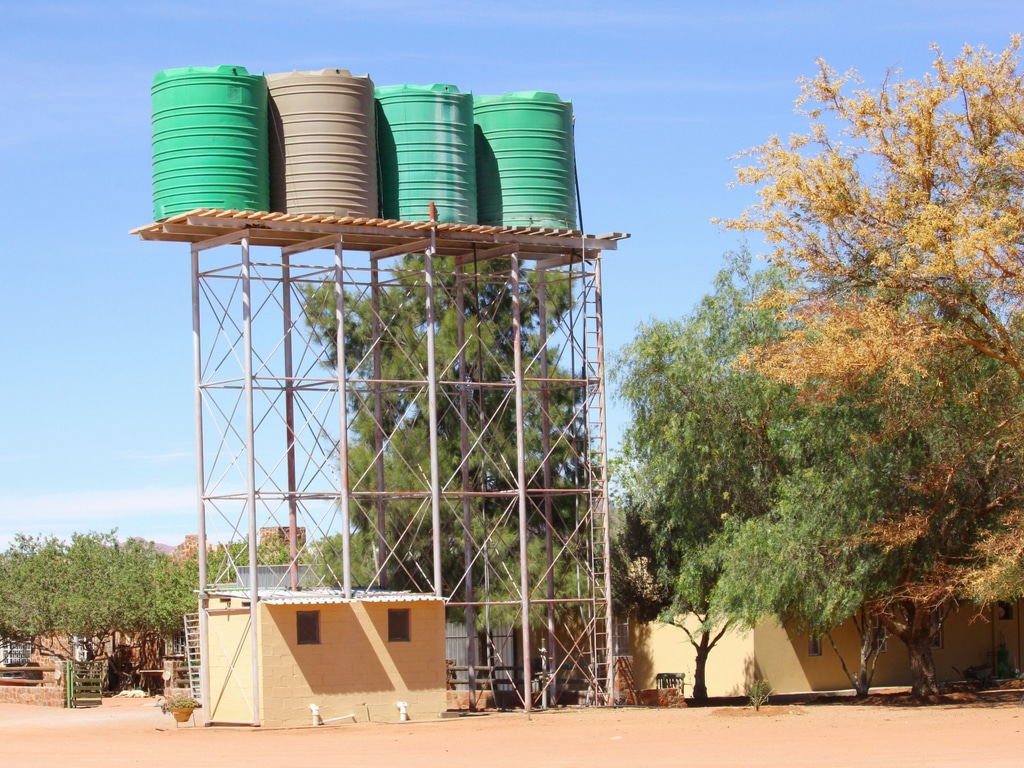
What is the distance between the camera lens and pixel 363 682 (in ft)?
91.4

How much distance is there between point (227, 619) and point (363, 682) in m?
2.69

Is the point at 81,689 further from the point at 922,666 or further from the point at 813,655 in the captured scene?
the point at 922,666

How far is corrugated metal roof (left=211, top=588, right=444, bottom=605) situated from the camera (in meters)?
27.1

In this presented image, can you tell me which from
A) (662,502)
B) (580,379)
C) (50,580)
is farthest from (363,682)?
(50,580)

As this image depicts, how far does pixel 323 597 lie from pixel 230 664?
203 centimetres

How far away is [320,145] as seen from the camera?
28.8m

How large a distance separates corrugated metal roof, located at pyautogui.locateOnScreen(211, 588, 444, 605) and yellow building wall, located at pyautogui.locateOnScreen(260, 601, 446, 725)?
5.0 inches

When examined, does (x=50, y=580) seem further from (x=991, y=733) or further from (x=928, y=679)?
(x=991, y=733)

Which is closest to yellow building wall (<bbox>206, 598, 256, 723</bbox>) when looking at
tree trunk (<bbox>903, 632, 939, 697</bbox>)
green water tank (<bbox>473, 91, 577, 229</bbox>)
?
green water tank (<bbox>473, 91, 577, 229</bbox>)

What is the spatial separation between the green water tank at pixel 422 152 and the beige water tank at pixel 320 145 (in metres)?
1.01

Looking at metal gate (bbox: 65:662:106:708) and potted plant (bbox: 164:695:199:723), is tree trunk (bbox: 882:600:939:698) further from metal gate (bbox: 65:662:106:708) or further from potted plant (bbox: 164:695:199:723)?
metal gate (bbox: 65:662:106:708)

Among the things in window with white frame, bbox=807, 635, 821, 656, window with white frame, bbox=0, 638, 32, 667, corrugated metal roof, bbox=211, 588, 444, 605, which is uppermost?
corrugated metal roof, bbox=211, 588, 444, 605

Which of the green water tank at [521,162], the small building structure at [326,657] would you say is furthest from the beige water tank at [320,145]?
the small building structure at [326,657]

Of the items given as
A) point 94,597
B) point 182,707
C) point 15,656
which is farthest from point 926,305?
point 15,656
